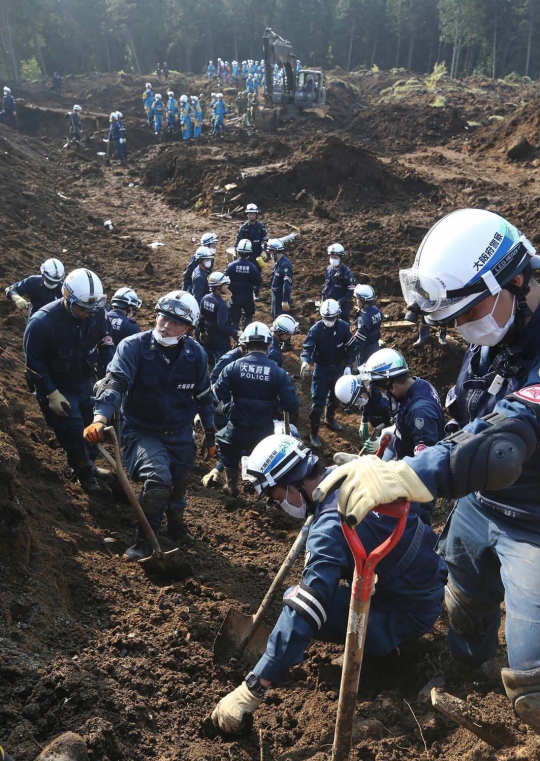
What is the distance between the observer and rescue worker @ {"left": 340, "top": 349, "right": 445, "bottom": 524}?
5113 mm

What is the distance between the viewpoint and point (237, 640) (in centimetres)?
411

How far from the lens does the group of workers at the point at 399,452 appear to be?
9.07 ft

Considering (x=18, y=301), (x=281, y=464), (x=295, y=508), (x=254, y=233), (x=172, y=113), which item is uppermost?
(x=172, y=113)

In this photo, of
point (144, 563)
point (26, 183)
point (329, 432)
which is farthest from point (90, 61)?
point (144, 563)

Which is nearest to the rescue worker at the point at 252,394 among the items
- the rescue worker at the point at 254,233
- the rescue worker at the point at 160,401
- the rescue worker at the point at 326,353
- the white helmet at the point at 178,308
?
the rescue worker at the point at 160,401

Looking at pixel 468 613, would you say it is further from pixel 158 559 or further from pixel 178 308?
pixel 178 308

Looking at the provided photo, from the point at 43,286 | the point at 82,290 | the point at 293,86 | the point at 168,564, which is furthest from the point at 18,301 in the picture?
the point at 293,86

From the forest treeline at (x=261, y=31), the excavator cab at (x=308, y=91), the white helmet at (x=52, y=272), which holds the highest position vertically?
the forest treeline at (x=261, y=31)

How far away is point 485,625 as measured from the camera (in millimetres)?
3689

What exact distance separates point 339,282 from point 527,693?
9.97 metres

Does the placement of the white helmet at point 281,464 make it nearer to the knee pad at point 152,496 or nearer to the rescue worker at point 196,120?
the knee pad at point 152,496

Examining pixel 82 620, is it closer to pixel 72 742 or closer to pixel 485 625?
pixel 72 742

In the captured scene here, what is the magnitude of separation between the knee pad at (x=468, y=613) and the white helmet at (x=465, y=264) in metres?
1.62

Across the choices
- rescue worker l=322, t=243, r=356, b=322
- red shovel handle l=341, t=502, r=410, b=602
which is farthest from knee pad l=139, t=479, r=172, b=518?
rescue worker l=322, t=243, r=356, b=322
